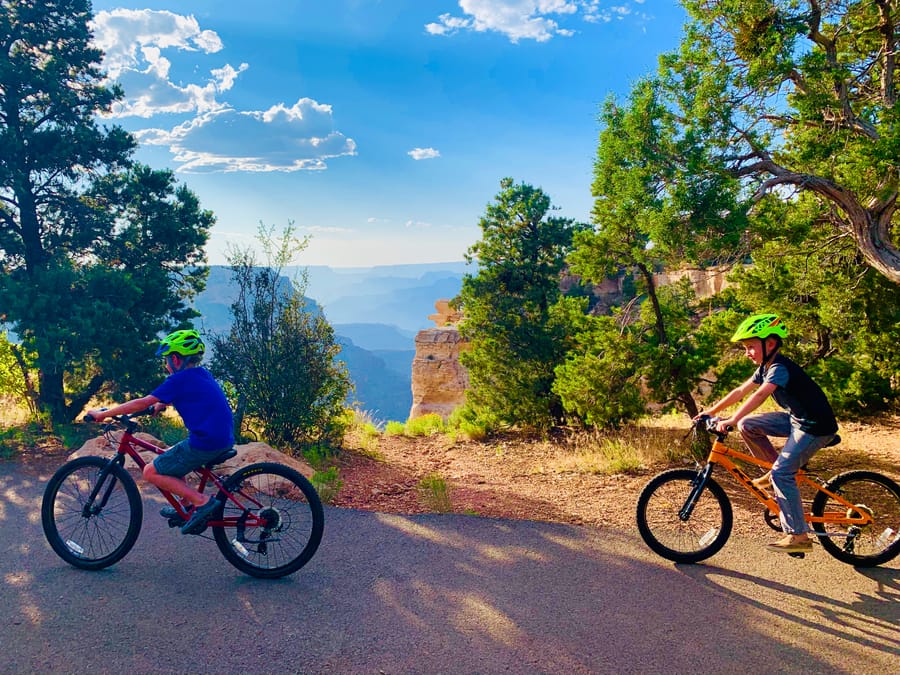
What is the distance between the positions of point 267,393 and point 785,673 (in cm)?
844

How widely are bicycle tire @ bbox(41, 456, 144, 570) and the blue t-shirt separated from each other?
78 centimetres

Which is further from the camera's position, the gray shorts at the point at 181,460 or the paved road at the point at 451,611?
the gray shorts at the point at 181,460

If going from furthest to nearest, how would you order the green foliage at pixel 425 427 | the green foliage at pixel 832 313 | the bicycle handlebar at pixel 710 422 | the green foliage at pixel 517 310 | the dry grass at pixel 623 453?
the green foliage at pixel 425 427 → the green foliage at pixel 517 310 → the green foliage at pixel 832 313 → the dry grass at pixel 623 453 → the bicycle handlebar at pixel 710 422

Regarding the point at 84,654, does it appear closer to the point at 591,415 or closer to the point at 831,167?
the point at 591,415

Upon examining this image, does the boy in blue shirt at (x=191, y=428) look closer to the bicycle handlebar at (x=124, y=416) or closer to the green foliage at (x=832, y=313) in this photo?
the bicycle handlebar at (x=124, y=416)

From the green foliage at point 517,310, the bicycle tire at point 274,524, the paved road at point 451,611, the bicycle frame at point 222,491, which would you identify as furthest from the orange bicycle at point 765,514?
the green foliage at point 517,310

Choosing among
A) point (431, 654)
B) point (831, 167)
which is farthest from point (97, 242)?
point (831, 167)

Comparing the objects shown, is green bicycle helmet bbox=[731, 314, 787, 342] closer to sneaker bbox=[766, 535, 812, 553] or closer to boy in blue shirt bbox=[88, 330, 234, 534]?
sneaker bbox=[766, 535, 812, 553]

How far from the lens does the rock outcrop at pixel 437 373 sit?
90.5 ft

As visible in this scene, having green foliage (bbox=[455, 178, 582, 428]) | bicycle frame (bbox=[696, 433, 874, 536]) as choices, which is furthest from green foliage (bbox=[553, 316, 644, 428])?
bicycle frame (bbox=[696, 433, 874, 536])

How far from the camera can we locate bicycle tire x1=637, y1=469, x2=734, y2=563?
16.8 ft

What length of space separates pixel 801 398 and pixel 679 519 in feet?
4.77

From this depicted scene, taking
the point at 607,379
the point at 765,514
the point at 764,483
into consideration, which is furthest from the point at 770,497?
the point at 607,379

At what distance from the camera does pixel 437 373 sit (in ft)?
91.5
